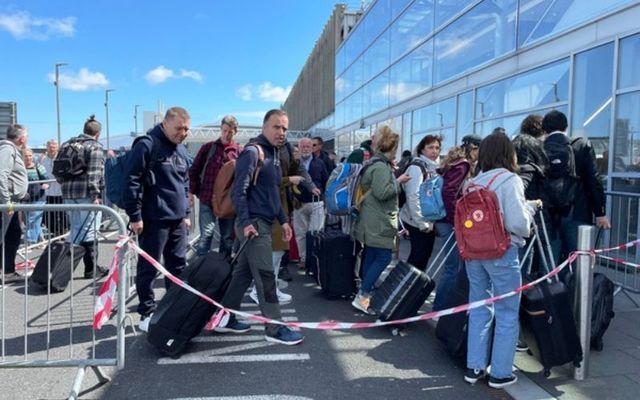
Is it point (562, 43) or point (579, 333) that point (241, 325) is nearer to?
point (579, 333)

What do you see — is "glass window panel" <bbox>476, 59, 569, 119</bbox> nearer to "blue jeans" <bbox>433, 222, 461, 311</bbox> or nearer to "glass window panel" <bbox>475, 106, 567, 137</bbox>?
"glass window panel" <bbox>475, 106, 567, 137</bbox>

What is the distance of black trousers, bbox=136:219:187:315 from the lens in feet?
13.8

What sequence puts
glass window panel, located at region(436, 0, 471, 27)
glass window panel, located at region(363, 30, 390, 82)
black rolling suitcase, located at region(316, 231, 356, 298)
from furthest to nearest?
1. glass window panel, located at region(363, 30, 390, 82)
2. glass window panel, located at region(436, 0, 471, 27)
3. black rolling suitcase, located at region(316, 231, 356, 298)

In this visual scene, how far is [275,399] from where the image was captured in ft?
10.3

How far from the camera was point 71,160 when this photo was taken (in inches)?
234

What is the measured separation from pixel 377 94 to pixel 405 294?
1553 cm

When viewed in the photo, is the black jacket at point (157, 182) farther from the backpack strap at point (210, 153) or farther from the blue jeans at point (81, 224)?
the blue jeans at point (81, 224)

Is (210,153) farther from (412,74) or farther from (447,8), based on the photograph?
(412,74)

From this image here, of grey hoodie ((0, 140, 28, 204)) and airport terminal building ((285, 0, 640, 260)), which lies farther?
airport terminal building ((285, 0, 640, 260))

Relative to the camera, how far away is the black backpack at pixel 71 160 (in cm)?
595

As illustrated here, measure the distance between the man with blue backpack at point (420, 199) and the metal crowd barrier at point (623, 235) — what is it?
2.17 meters

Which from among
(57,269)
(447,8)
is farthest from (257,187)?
(447,8)

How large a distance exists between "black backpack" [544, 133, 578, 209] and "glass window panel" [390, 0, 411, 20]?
11767 mm

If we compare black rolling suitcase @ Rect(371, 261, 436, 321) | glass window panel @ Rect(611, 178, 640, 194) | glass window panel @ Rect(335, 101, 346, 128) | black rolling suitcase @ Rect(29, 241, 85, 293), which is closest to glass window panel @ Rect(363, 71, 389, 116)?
glass window panel @ Rect(335, 101, 346, 128)
